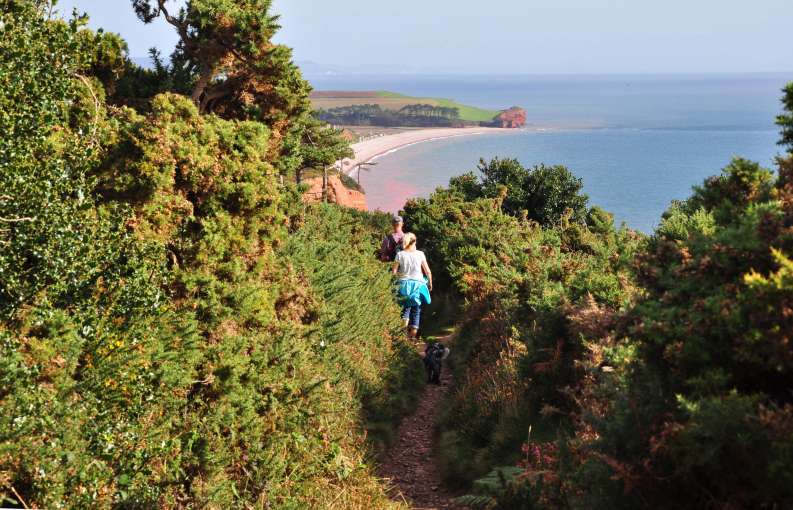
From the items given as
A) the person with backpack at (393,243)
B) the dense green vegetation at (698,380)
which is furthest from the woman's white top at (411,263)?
the dense green vegetation at (698,380)

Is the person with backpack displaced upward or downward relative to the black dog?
upward

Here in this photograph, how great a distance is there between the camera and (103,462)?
5.18 m

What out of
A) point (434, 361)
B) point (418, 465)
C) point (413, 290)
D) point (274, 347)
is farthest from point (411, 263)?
point (274, 347)

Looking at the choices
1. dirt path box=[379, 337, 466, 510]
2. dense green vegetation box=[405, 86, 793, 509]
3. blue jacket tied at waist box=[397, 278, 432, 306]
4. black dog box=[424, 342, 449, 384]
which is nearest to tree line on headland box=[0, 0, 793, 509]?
dense green vegetation box=[405, 86, 793, 509]

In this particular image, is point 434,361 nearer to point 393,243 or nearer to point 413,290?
point 413,290

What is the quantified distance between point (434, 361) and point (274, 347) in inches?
207

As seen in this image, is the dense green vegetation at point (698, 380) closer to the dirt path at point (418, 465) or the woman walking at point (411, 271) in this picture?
the dirt path at point (418, 465)

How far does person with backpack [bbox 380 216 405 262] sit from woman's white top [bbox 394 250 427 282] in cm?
102

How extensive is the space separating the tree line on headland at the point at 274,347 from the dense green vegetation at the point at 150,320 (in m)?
0.02

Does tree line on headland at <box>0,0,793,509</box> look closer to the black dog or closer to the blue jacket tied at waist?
the black dog

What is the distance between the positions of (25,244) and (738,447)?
5145mm

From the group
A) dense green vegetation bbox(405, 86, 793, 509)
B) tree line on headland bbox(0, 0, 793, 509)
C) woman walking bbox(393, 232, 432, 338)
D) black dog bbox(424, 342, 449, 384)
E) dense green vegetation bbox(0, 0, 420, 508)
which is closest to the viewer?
dense green vegetation bbox(405, 86, 793, 509)

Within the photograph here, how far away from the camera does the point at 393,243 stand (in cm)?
1502

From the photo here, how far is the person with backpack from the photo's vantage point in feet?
46.1
